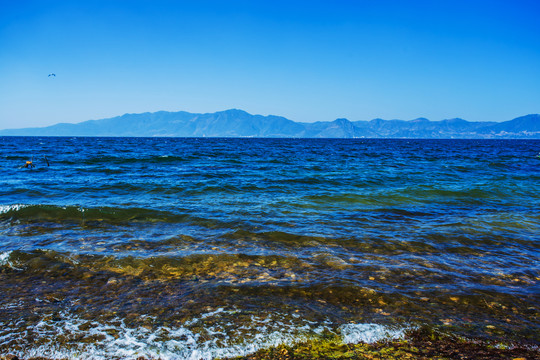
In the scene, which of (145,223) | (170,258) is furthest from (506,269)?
(145,223)

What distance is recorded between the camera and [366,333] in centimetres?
377

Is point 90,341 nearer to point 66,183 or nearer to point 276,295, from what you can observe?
point 276,295

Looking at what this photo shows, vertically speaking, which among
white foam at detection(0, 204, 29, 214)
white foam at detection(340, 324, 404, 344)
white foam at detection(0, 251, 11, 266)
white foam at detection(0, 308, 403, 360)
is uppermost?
white foam at detection(0, 204, 29, 214)

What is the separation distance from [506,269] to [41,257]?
912cm

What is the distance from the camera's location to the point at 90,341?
355 centimetres

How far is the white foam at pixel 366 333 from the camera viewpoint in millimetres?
3646

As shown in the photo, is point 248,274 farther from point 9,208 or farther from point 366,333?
point 9,208

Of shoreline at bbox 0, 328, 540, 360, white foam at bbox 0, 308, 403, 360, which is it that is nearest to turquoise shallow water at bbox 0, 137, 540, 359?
white foam at bbox 0, 308, 403, 360

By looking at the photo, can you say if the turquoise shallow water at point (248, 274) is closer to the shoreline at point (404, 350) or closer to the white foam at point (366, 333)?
the white foam at point (366, 333)

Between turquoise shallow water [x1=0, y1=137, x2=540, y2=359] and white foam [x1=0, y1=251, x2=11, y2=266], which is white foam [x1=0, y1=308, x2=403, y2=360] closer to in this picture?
turquoise shallow water [x1=0, y1=137, x2=540, y2=359]

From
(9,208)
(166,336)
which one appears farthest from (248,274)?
(9,208)

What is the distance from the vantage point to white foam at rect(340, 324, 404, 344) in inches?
144

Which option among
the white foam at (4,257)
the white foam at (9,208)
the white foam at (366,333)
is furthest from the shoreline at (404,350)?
the white foam at (9,208)

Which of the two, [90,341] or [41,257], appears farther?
[41,257]
